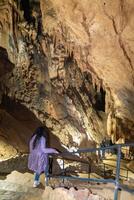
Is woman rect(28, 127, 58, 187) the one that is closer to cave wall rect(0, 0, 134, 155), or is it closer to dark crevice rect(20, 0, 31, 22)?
cave wall rect(0, 0, 134, 155)

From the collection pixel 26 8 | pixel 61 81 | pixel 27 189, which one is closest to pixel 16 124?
pixel 61 81

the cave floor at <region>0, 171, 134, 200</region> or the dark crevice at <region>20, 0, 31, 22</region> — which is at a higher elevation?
the dark crevice at <region>20, 0, 31, 22</region>

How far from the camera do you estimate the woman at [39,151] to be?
6.08 metres

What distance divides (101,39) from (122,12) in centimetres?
150

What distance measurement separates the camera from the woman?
6.08m

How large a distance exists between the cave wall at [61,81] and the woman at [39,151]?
193 inches

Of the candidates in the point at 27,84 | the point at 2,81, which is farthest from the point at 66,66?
the point at 2,81

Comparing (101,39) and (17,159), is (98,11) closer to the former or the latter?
(101,39)

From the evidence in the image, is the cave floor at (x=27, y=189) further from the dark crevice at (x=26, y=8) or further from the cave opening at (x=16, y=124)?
the dark crevice at (x=26, y=8)

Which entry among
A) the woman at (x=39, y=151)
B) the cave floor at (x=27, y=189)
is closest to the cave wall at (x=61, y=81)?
the woman at (x=39, y=151)

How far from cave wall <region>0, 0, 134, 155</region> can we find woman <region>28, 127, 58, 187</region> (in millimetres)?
4897

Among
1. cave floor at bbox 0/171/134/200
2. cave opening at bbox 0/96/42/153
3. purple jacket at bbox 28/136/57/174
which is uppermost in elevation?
cave opening at bbox 0/96/42/153

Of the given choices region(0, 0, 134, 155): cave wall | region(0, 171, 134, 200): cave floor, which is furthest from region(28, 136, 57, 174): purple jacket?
region(0, 0, 134, 155): cave wall

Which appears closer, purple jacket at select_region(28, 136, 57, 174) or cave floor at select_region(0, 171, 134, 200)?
cave floor at select_region(0, 171, 134, 200)
